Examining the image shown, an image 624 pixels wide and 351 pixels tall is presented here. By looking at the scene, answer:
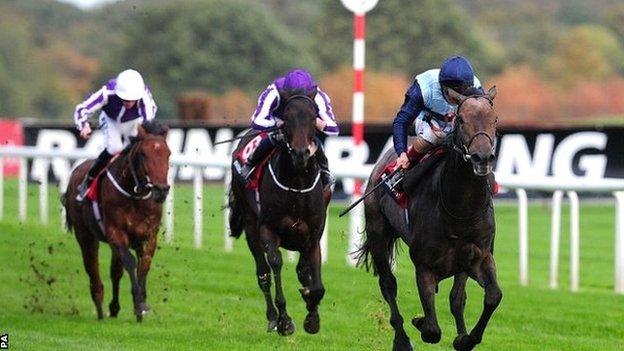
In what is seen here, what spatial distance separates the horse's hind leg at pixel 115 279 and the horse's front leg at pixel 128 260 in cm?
13

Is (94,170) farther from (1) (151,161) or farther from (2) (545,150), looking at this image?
(2) (545,150)

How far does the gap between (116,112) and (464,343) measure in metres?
4.27

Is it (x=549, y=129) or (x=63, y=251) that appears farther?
(x=549, y=129)

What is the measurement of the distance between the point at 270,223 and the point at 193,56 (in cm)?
4038

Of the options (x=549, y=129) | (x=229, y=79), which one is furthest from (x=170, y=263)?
(x=229, y=79)

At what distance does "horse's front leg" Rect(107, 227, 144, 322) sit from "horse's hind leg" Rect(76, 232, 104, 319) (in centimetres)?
44

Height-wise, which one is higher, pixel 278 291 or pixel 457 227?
pixel 457 227

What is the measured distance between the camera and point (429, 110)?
8.27 meters

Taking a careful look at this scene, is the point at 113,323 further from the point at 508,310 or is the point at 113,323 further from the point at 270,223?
the point at 508,310

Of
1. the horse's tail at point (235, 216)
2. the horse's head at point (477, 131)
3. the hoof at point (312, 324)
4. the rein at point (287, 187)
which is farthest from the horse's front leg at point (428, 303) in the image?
the horse's tail at point (235, 216)

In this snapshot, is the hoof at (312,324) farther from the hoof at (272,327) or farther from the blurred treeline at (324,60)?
the blurred treeline at (324,60)

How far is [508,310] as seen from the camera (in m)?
10.7

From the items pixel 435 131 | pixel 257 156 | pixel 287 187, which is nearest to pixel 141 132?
pixel 257 156

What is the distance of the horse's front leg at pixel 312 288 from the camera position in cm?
920
